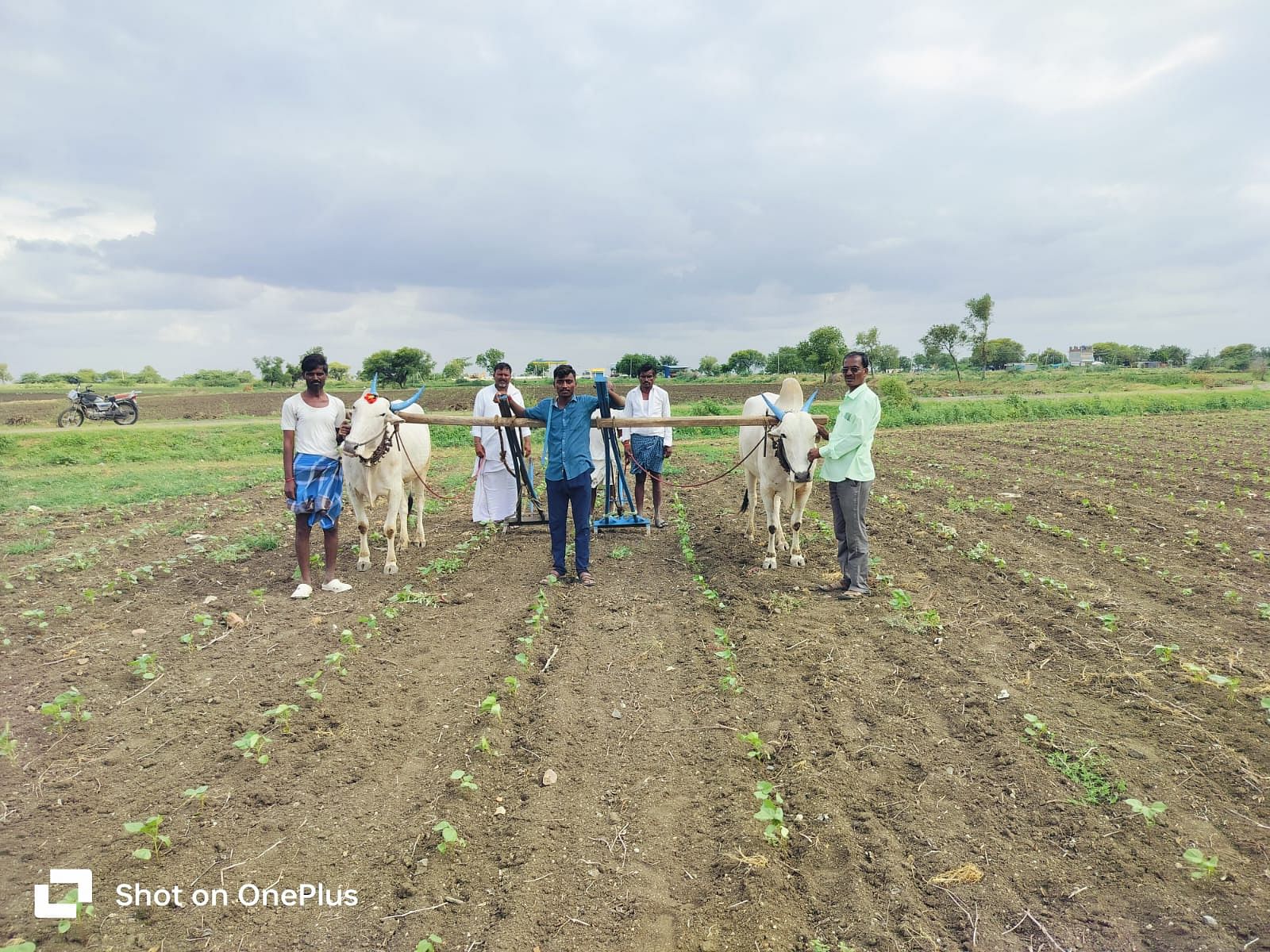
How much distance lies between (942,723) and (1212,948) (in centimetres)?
180

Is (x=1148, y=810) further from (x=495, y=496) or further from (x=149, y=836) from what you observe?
(x=495, y=496)

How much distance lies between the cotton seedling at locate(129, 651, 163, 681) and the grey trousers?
5932mm

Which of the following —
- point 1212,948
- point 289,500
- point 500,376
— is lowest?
point 1212,948

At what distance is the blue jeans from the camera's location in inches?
291

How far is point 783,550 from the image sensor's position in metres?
8.66

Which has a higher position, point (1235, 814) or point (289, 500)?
point (289, 500)

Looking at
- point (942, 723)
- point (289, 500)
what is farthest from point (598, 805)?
point (289, 500)

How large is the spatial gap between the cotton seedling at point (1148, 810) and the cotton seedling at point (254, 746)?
4741 millimetres

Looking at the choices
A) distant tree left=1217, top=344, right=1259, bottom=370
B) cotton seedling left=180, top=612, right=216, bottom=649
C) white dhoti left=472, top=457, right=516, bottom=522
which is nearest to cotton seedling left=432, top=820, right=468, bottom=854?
cotton seedling left=180, top=612, right=216, bottom=649

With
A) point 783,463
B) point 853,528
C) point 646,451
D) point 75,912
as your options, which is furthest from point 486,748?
point 646,451

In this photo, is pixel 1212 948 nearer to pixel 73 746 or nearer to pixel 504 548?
pixel 73 746

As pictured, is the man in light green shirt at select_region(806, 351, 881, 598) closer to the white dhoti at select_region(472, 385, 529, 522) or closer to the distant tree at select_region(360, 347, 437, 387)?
the white dhoti at select_region(472, 385, 529, 522)

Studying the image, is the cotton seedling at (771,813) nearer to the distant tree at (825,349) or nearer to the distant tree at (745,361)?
the distant tree at (825,349)

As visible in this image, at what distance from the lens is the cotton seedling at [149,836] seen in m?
3.34
